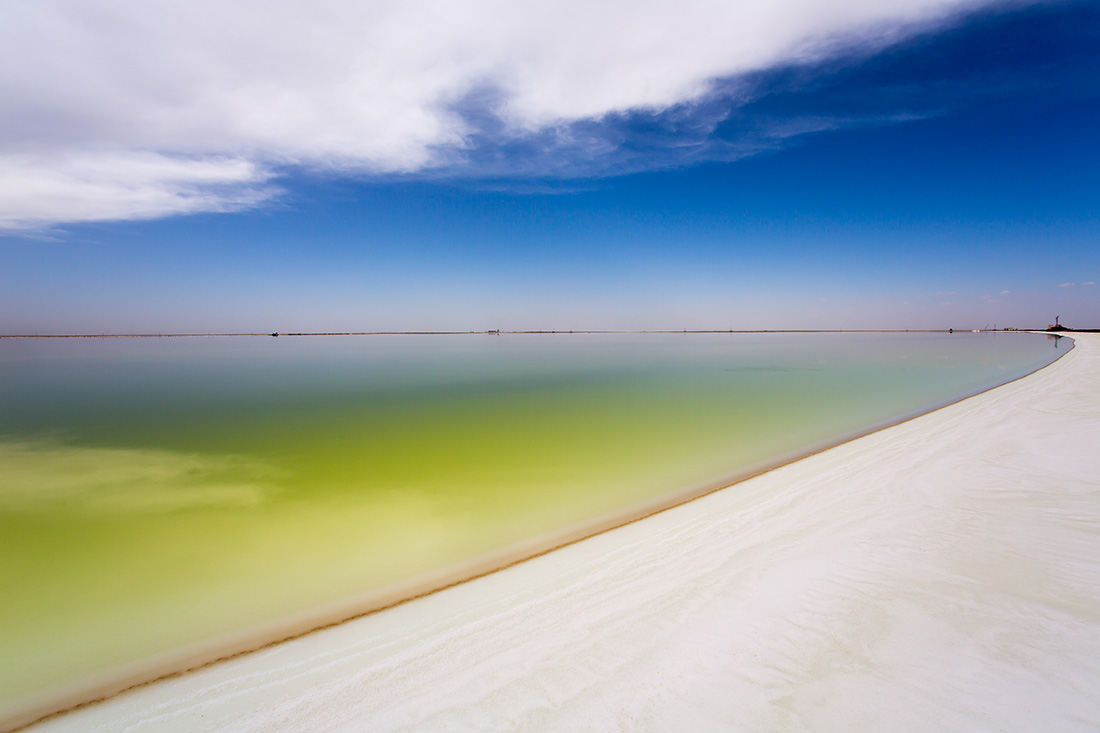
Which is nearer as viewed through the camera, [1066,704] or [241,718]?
[1066,704]

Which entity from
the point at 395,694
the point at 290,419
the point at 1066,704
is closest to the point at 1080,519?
the point at 1066,704

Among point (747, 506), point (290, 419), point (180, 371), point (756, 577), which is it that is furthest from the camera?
point (180, 371)

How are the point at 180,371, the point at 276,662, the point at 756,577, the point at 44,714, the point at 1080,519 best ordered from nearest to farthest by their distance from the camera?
the point at 44,714 → the point at 276,662 → the point at 756,577 → the point at 1080,519 → the point at 180,371

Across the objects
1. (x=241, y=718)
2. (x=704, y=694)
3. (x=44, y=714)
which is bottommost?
(x=44, y=714)

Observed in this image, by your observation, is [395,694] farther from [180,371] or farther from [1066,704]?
[180,371]

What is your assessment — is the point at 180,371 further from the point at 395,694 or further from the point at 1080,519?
the point at 1080,519

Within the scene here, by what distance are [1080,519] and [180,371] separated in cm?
3364

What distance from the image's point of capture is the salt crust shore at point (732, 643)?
252cm

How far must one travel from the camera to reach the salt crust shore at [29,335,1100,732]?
2.52 m

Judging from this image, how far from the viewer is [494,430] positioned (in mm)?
11250

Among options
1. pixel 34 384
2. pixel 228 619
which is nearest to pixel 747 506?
pixel 228 619

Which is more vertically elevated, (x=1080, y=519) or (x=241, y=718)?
(x=1080, y=519)

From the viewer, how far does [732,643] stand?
303cm

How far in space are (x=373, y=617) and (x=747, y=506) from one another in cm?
448
